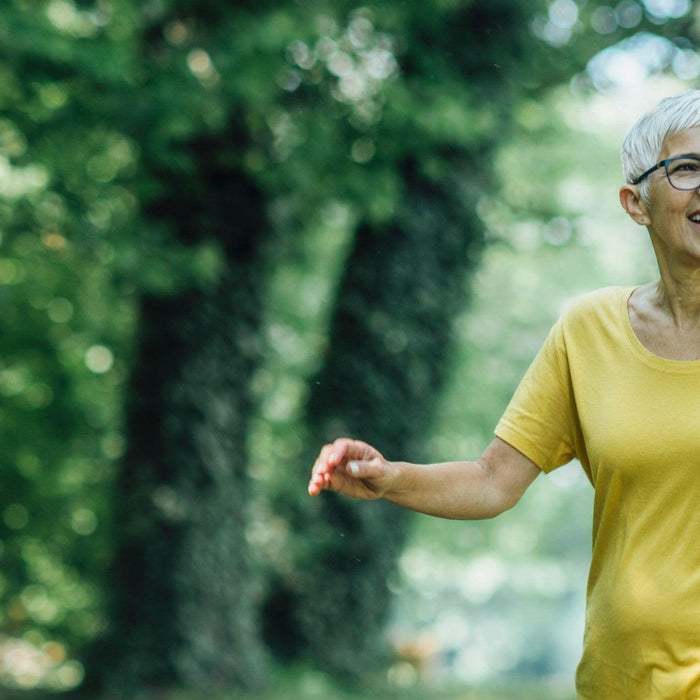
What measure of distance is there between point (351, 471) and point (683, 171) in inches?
36.2

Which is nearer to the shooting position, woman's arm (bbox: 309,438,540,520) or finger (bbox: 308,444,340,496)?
finger (bbox: 308,444,340,496)

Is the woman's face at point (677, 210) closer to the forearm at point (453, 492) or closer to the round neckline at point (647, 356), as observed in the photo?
the round neckline at point (647, 356)

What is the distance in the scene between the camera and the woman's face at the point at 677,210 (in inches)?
99.5

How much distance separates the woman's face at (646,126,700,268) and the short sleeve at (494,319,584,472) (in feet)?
0.94

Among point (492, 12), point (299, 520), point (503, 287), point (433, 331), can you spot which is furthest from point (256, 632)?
point (503, 287)

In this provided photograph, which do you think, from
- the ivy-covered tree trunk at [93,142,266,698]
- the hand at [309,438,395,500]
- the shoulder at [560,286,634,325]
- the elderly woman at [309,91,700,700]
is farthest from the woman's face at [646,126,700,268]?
the ivy-covered tree trunk at [93,142,266,698]

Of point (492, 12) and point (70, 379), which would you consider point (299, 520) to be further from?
point (492, 12)

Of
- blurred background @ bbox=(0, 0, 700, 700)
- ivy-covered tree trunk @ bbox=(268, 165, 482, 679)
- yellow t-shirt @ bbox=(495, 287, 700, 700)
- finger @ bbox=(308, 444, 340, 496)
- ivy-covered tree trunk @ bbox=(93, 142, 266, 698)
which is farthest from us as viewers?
ivy-covered tree trunk @ bbox=(268, 165, 482, 679)

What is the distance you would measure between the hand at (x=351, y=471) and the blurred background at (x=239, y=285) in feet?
18.4

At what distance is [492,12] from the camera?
1159 cm

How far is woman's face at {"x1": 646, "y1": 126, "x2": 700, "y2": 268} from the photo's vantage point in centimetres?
253

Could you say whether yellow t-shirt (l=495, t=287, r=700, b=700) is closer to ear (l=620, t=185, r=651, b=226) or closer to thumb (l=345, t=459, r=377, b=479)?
ear (l=620, t=185, r=651, b=226)

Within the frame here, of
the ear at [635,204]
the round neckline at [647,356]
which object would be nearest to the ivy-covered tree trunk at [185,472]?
the ear at [635,204]

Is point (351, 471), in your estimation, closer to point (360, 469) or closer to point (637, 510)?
point (360, 469)
